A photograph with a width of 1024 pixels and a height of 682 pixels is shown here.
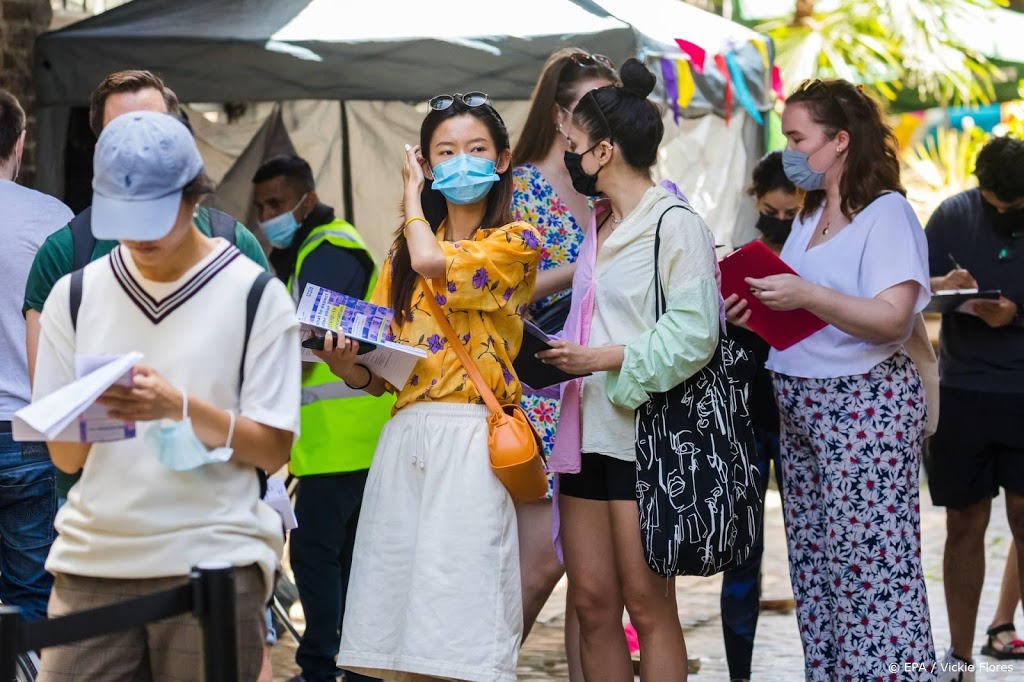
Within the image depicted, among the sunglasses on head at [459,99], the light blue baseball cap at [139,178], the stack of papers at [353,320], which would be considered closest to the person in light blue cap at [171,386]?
the light blue baseball cap at [139,178]

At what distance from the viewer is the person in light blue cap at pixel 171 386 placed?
269 cm

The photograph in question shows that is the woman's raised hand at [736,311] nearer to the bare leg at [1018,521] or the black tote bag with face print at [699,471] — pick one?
the black tote bag with face print at [699,471]

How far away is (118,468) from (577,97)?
8.11ft

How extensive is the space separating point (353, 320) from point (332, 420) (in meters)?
1.55

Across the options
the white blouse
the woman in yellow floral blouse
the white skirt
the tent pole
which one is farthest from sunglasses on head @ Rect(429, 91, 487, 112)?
the tent pole

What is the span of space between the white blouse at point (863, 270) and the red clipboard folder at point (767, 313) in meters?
0.11

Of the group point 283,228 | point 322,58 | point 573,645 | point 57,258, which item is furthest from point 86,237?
point 322,58

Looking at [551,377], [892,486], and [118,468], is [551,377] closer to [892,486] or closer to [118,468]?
[892,486]

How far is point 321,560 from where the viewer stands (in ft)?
17.0

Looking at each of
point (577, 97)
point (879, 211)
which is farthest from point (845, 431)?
point (577, 97)

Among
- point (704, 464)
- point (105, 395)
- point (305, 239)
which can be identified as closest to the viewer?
point (105, 395)

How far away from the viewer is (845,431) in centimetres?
441

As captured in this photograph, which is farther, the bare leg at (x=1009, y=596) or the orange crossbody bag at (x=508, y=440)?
the bare leg at (x=1009, y=596)

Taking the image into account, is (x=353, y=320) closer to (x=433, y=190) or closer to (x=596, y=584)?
(x=433, y=190)
